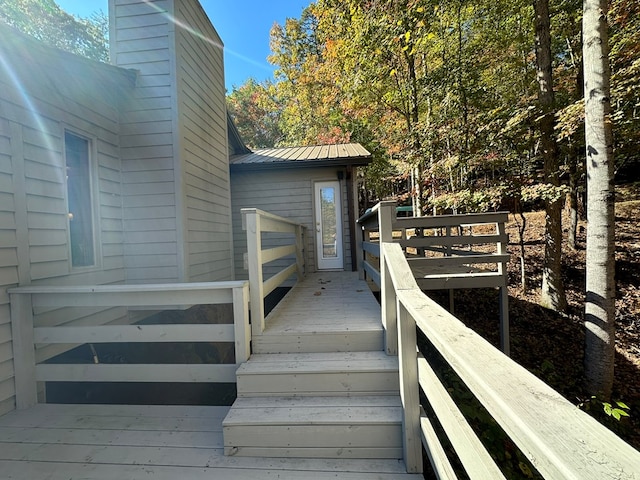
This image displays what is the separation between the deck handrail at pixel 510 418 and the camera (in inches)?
18.7

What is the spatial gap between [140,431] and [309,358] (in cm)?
127

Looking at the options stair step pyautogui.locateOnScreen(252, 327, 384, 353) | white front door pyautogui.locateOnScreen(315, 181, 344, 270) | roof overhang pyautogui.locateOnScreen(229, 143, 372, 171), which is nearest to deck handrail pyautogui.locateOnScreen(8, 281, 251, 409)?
stair step pyautogui.locateOnScreen(252, 327, 384, 353)

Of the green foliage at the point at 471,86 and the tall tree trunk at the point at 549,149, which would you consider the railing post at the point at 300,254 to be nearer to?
the green foliage at the point at 471,86

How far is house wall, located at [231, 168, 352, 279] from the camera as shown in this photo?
6.17 metres

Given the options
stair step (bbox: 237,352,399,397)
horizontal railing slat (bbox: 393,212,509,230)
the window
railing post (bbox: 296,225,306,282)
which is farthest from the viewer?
railing post (bbox: 296,225,306,282)

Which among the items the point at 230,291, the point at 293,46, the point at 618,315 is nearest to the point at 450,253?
the point at 618,315

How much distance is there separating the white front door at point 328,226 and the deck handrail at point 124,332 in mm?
4020

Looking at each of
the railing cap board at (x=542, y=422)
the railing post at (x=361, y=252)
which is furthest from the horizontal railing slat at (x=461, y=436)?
the railing post at (x=361, y=252)

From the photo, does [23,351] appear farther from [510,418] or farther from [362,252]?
[362,252]

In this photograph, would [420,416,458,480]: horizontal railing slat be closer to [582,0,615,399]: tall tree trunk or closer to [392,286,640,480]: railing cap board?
[392,286,640,480]: railing cap board

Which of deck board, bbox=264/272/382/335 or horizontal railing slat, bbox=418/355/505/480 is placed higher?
horizontal railing slat, bbox=418/355/505/480

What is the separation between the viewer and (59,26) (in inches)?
510

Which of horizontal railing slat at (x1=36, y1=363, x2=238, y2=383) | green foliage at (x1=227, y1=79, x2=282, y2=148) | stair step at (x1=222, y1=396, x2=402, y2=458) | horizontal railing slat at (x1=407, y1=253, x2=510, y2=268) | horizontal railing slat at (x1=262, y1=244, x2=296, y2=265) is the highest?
green foliage at (x1=227, y1=79, x2=282, y2=148)

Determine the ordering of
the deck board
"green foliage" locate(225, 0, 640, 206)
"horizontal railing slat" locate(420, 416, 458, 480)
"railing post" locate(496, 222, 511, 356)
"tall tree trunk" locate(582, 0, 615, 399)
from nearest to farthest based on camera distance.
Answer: "horizontal railing slat" locate(420, 416, 458, 480) → the deck board → "tall tree trunk" locate(582, 0, 615, 399) → "railing post" locate(496, 222, 511, 356) → "green foliage" locate(225, 0, 640, 206)
